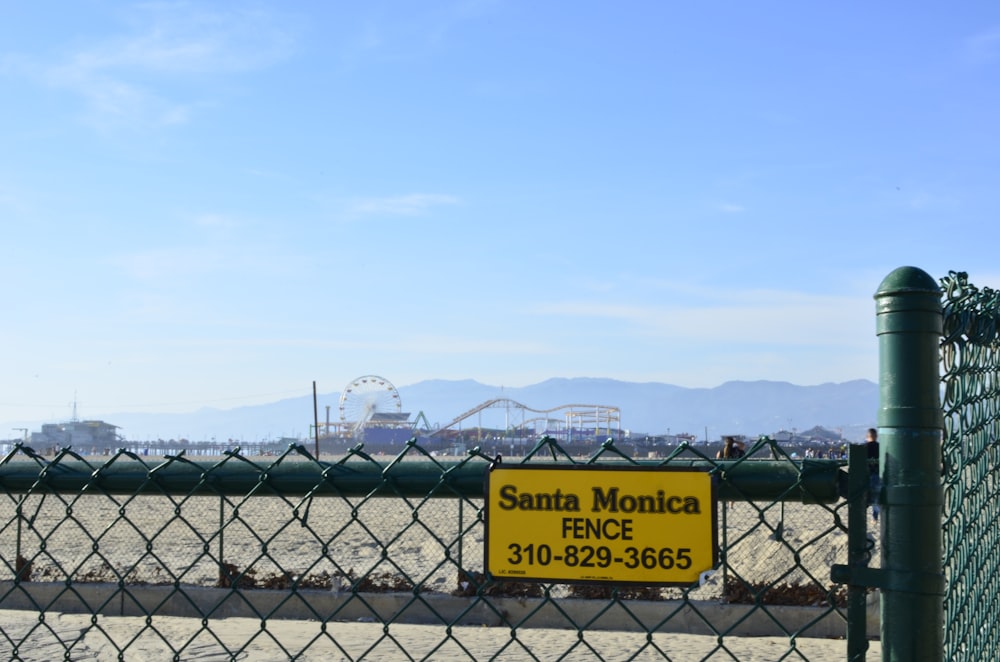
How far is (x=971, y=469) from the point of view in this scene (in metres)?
2.99

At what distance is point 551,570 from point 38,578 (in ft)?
45.0

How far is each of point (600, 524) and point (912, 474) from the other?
705 millimetres

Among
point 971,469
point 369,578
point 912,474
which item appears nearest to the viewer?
point 912,474

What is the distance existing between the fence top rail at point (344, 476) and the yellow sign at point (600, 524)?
0.04 m

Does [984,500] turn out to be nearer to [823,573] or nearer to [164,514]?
[823,573]

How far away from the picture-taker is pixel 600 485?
2396 millimetres

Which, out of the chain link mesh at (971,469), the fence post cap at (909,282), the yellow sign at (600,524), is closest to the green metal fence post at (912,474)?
the fence post cap at (909,282)

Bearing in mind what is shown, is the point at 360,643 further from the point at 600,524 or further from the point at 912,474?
the point at 912,474

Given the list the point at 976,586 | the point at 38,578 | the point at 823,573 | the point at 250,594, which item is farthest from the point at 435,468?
the point at 38,578

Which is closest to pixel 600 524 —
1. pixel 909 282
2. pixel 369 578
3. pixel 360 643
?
pixel 909 282

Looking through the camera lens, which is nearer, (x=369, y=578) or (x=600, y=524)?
(x=600, y=524)

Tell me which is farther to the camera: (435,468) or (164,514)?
(164,514)

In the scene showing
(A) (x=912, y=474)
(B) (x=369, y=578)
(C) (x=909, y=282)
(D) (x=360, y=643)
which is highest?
(C) (x=909, y=282)

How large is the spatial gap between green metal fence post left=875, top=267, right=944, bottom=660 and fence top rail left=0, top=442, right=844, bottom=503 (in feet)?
0.50
